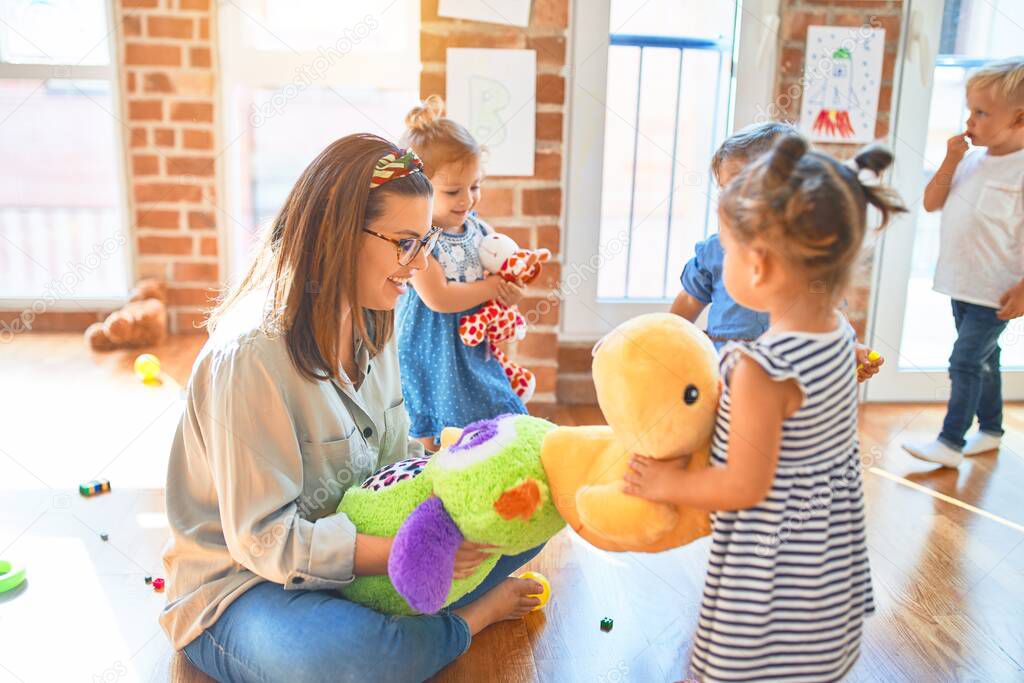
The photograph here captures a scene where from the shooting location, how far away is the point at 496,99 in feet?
7.64

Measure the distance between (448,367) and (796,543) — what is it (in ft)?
3.35

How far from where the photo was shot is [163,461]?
209cm

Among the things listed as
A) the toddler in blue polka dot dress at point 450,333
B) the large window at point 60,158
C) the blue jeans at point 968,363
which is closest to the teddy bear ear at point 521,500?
the toddler in blue polka dot dress at point 450,333

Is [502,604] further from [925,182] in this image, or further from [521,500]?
[925,182]

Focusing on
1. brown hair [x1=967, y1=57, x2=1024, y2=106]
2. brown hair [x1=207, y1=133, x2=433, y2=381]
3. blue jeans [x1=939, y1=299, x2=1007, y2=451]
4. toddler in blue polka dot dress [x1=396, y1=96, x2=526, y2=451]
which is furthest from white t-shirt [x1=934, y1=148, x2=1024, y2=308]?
brown hair [x1=207, y1=133, x2=433, y2=381]

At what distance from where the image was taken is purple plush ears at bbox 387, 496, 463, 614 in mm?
1094

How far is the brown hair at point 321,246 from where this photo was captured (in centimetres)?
119

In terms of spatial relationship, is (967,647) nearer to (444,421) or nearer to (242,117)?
(444,421)

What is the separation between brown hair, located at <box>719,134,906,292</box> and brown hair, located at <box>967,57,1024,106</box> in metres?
1.33

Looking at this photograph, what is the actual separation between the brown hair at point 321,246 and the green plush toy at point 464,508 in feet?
0.70

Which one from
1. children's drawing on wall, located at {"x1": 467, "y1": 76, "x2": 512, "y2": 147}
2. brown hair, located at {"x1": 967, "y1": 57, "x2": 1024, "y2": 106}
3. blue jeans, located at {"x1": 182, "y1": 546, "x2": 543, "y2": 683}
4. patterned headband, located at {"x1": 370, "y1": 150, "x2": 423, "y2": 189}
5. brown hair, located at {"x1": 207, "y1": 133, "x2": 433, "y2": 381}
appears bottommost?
blue jeans, located at {"x1": 182, "y1": 546, "x2": 543, "y2": 683}

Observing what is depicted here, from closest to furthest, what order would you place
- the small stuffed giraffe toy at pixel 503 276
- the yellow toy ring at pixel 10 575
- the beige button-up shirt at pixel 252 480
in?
the beige button-up shirt at pixel 252 480 < the yellow toy ring at pixel 10 575 < the small stuffed giraffe toy at pixel 503 276

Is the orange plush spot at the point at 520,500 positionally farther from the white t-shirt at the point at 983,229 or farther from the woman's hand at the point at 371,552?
the white t-shirt at the point at 983,229

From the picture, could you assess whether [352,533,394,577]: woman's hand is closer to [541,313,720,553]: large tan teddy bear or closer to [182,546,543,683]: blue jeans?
[182,546,543,683]: blue jeans
